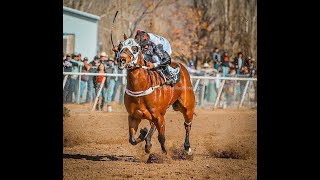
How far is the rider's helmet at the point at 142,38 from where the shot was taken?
11.9 meters

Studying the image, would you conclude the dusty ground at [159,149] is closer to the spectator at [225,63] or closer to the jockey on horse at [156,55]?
the jockey on horse at [156,55]

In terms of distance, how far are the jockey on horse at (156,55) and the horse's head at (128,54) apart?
0.45 meters

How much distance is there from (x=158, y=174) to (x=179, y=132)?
1.52m

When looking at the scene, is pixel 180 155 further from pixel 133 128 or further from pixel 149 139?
pixel 133 128

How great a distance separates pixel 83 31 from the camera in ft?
44.0

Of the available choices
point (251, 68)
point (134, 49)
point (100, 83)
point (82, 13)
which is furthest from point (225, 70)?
point (134, 49)

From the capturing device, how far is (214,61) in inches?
564

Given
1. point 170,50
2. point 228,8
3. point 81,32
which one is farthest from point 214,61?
point 81,32

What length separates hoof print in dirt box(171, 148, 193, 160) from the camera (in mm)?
12359

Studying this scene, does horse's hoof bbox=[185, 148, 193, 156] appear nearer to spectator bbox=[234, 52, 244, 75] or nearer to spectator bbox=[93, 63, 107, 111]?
spectator bbox=[93, 63, 107, 111]

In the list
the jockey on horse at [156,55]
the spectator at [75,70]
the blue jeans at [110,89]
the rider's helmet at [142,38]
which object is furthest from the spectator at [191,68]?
the spectator at [75,70]

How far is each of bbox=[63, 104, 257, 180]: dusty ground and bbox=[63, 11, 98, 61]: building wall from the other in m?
1.17

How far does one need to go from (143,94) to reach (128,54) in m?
0.79

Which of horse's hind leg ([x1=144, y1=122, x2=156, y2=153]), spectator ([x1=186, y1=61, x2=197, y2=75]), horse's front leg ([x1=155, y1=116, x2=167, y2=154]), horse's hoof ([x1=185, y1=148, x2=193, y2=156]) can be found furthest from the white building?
horse's hoof ([x1=185, y1=148, x2=193, y2=156])
